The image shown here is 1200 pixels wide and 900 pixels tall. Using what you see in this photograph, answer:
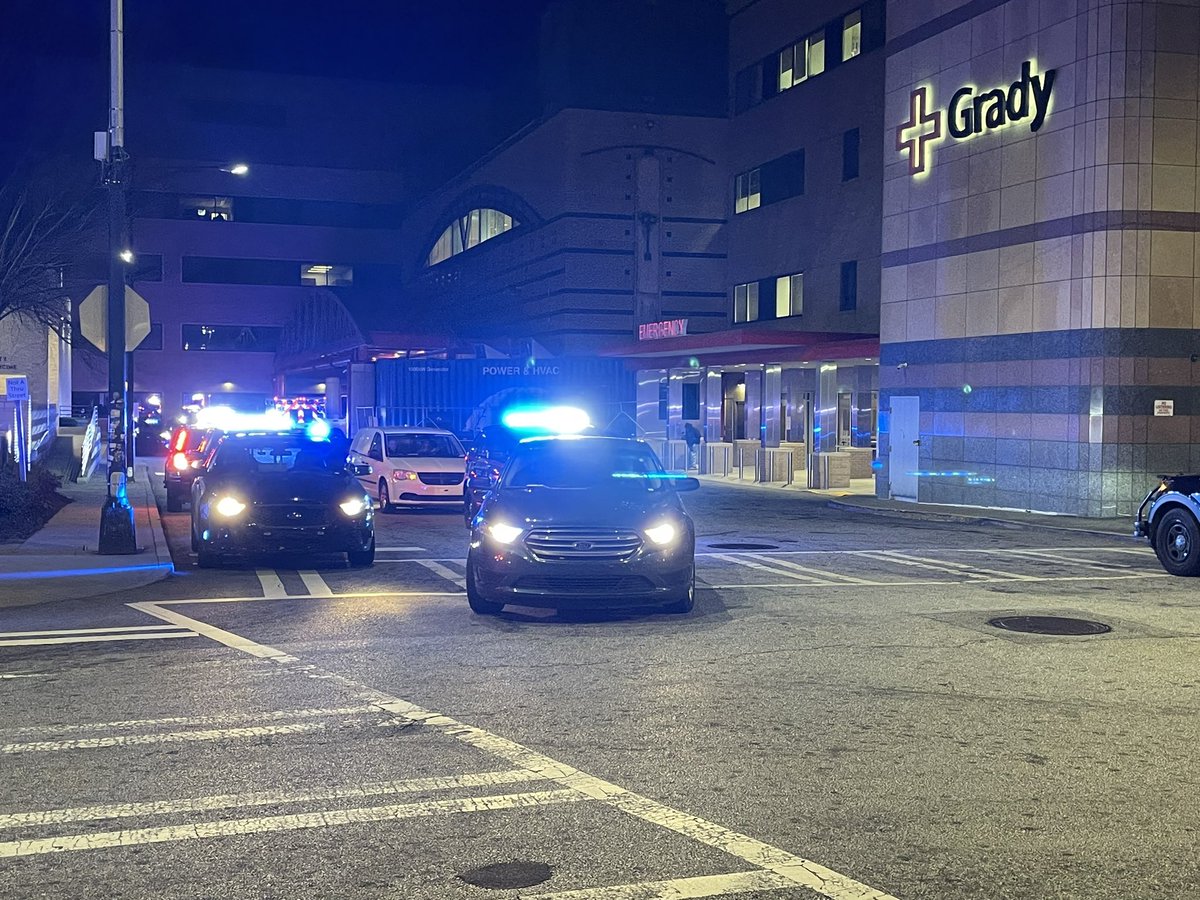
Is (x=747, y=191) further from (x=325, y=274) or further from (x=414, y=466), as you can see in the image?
(x=325, y=274)

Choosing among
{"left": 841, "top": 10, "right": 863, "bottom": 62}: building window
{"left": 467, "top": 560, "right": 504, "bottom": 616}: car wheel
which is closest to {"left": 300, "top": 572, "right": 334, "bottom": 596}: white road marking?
{"left": 467, "top": 560, "right": 504, "bottom": 616}: car wheel

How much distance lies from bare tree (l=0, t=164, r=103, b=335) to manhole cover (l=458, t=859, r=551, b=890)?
28522 mm

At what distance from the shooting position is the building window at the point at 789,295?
41719 millimetres

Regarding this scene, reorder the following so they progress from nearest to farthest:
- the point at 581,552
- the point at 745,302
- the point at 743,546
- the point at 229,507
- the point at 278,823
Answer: the point at 278,823
the point at 581,552
the point at 229,507
the point at 743,546
the point at 745,302

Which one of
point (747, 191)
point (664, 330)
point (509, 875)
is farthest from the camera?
point (747, 191)

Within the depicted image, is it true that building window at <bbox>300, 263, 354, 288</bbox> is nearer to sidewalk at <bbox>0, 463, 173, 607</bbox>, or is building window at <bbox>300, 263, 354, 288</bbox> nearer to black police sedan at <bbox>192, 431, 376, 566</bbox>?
sidewalk at <bbox>0, 463, 173, 607</bbox>

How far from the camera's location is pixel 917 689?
8594mm

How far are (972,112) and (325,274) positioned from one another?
56734 mm

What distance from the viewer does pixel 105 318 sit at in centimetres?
1761

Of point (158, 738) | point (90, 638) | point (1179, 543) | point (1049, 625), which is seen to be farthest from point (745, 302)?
point (158, 738)

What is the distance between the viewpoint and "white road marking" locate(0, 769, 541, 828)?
19.1 ft

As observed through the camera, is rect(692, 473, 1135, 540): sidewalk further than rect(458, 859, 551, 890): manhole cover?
Yes

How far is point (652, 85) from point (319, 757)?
4372 centimetres

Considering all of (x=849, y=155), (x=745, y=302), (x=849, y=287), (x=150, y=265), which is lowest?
(x=849, y=287)
